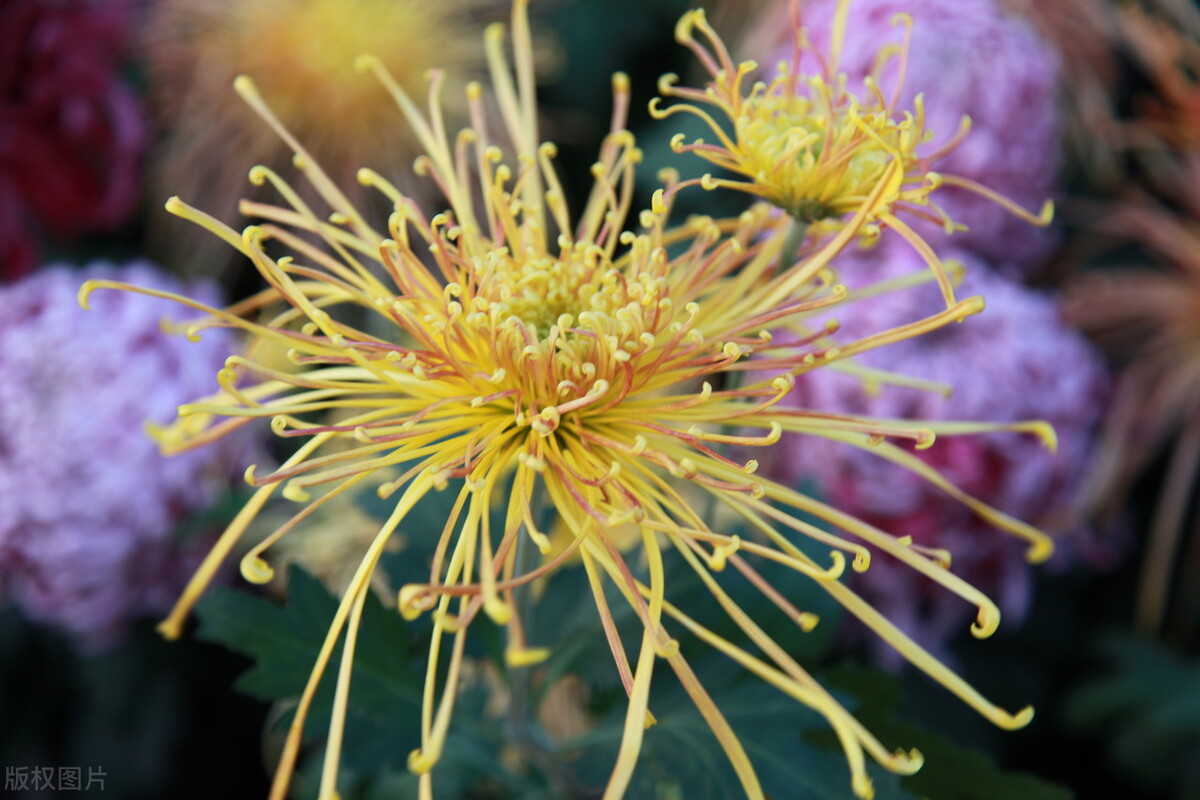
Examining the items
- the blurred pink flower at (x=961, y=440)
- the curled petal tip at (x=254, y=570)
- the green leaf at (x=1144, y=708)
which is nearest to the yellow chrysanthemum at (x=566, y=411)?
the curled petal tip at (x=254, y=570)

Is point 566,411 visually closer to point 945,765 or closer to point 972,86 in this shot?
point 945,765

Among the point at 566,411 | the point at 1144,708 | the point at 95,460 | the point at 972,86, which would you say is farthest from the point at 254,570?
the point at 1144,708

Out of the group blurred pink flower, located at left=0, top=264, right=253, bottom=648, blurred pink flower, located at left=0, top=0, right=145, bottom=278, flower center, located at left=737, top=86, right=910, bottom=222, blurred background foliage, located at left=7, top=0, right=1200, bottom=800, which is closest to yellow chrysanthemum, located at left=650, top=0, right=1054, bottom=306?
flower center, located at left=737, top=86, right=910, bottom=222

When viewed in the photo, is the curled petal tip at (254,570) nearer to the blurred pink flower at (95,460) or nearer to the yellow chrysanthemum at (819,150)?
the yellow chrysanthemum at (819,150)

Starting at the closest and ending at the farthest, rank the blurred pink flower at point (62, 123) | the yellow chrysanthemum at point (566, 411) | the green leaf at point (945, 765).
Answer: the yellow chrysanthemum at point (566, 411)
the green leaf at point (945, 765)
the blurred pink flower at point (62, 123)

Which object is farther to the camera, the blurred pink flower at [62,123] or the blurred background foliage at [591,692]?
the blurred pink flower at [62,123]
